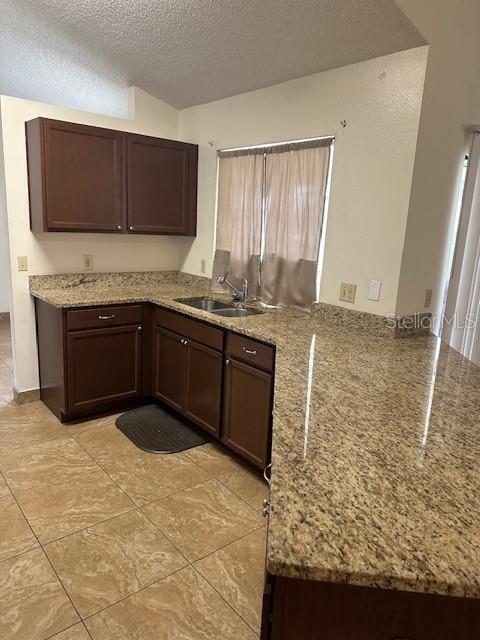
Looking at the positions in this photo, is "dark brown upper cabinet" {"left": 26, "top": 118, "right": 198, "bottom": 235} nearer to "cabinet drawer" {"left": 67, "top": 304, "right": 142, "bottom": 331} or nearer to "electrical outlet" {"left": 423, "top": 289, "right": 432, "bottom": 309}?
"cabinet drawer" {"left": 67, "top": 304, "right": 142, "bottom": 331}

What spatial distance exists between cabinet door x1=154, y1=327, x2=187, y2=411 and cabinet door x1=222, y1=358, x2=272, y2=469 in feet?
1.64

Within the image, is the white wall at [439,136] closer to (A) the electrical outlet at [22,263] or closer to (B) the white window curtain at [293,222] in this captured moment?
(B) the white window curtain at [293,222]

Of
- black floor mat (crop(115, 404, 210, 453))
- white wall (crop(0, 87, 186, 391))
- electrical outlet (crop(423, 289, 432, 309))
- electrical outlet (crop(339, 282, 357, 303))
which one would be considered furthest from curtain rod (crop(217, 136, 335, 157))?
black floor mat (crop(115, 404, 210, 453))

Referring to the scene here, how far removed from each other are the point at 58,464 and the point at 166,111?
290cm

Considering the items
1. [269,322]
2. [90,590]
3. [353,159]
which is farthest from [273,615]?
[353,159]

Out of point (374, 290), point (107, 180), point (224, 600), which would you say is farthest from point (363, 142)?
point (224, 600)

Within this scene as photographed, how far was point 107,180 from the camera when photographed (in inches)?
128

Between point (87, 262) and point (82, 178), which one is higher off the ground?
point (82, 178)

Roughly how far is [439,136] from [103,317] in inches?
93.0

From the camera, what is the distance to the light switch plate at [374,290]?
2.51m

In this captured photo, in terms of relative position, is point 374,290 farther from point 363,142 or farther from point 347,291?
point 363,142

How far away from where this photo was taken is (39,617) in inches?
64.7

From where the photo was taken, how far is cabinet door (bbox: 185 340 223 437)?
2809 millimetres

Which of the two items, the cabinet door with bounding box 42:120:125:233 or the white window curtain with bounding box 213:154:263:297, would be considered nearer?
the cabinet door with bounding box 42:120:125:233
